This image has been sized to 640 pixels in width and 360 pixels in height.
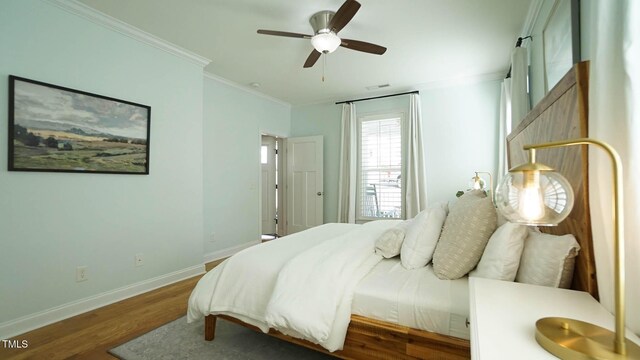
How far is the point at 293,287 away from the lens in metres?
1.54

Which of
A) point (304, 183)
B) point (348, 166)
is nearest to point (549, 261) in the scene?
point (348, 166)

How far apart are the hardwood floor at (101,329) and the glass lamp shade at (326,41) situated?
8.61 ft

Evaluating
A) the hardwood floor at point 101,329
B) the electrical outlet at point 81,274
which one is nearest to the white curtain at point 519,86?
the hardwood floor at point 101,329

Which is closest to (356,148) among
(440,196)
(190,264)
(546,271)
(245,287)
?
(440,196)

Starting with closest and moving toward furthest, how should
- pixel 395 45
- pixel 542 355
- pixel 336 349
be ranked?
pixel 542 355 < pixel 336 349 < pixel 395 45

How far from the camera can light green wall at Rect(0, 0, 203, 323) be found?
82.4 inches

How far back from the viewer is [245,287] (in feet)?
5.74

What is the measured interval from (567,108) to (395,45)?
2276 millimetres

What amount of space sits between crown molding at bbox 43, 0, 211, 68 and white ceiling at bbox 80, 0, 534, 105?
0.08m

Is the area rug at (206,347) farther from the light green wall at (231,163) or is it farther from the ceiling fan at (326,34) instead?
the ceiling fan at (326,34)

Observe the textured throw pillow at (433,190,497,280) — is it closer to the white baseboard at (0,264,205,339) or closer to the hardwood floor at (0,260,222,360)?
the hardwood floor at (0,260,222,360)

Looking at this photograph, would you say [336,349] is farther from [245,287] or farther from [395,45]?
[395,45]

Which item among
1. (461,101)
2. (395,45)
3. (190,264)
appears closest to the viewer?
(395,45)

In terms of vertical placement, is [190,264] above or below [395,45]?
A: below
